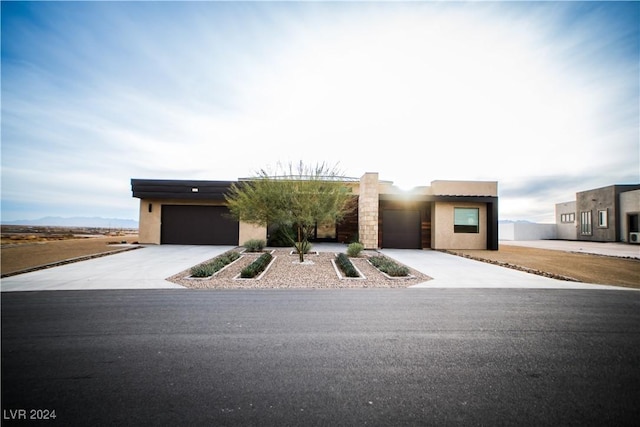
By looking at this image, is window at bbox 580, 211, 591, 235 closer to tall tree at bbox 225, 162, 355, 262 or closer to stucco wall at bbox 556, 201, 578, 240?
stucco wall at bbox 556, 201, 578, 240

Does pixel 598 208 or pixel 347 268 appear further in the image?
pixel 598 208

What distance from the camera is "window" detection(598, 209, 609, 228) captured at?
29.0 metres

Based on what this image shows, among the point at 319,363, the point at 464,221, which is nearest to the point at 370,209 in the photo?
the point at 464,221

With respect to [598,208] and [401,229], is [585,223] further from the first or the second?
[401,229]

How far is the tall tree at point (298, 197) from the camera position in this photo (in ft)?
39.2

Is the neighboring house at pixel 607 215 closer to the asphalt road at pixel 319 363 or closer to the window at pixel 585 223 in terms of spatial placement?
the window at pixel 585 223

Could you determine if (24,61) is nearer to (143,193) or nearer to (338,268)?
(143,193)

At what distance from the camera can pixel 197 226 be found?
63.6 feet

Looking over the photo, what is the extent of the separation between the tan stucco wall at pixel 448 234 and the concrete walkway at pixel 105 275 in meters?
15.2

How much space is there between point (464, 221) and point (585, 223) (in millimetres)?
25187

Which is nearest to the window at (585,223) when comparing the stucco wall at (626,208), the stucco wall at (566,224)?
the stucco wall at (566,224)

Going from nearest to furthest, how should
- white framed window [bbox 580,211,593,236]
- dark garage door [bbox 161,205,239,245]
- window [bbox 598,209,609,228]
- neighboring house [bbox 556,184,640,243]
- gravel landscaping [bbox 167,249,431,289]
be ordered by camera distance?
1. gravel landscaping [bbox 167,249,431,289]
2. dark garage door [bbox 161,205,239,245]
3. neighboring house [bbox 556,184,640,243]
4. window [bbox 598,209,609,228]
5. white framed window [bbox 580,211,593,236]

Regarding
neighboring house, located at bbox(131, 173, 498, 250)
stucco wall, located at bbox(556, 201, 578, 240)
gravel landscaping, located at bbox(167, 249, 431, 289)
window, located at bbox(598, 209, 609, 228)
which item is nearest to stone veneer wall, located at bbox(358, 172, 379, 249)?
neighboring house, located at bbox(131, 173, 498, 250)

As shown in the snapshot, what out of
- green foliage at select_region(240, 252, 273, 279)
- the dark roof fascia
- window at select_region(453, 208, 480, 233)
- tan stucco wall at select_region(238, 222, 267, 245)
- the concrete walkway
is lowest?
the concrete walkway
